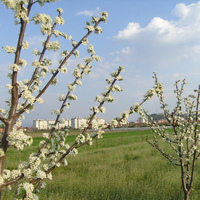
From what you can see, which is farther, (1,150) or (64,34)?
(64,34)

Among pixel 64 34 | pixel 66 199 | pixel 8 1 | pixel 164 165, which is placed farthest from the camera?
pixel 164 165

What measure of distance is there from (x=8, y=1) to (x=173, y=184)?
Answer: 8.43 meters

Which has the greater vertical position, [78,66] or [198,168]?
[78,66]

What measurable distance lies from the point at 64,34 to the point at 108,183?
711 cm

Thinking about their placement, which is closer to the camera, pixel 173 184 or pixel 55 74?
pixel 55 74

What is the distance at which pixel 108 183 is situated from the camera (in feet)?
26.7

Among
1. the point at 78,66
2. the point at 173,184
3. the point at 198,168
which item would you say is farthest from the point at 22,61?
the point at 198,168

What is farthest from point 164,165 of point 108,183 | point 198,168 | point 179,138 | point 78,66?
point 78,66

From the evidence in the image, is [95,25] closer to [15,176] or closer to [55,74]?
[55,74]

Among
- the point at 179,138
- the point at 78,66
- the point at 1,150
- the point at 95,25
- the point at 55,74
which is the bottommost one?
the point at 179,138

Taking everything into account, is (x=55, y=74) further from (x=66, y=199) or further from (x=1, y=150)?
(x=66, y=199)

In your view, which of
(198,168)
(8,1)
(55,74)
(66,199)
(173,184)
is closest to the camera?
(8,1)

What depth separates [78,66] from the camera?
10.8 ft

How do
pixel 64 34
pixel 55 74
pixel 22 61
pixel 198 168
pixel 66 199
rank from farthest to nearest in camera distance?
pixel 198 168 → pixel 66 199 → pixel 64 34 → pixel 55 74 → pixel 22 61
